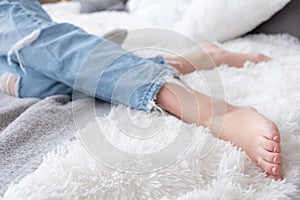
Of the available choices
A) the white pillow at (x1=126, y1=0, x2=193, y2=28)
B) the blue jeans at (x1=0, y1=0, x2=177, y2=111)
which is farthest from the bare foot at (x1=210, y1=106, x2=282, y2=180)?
the white pillow at (x1=126, y1=0, x2=193, y2=28)

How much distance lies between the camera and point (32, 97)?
34.0 inches

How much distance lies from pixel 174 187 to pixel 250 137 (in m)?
0.16

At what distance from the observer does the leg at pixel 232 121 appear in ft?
1.98

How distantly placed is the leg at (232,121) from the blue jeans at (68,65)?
0.04 m

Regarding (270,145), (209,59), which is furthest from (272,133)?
(209,59)

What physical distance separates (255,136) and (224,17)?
546 millimetres

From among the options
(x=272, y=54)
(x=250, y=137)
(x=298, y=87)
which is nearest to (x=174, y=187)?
(x=250, y=137)

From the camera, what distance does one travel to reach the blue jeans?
76 centimetres

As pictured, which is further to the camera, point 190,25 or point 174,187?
point 190,25

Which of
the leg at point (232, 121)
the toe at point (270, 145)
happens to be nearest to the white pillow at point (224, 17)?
the leg at point (232, 121)

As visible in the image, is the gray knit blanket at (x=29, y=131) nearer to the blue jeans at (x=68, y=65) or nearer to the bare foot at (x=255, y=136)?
the blue jeans at (x=68, y=65)

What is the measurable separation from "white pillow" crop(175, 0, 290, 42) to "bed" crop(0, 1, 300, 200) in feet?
0.65

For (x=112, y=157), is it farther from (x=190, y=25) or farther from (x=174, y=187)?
(x=190, y=25)

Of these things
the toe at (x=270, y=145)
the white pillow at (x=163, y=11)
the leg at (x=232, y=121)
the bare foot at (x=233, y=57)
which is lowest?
the white pillow at (x=163, y=11)
